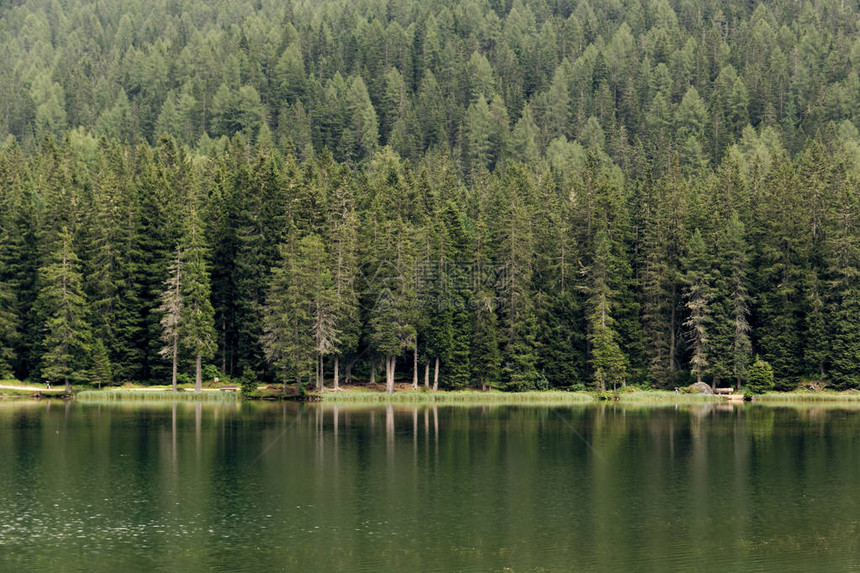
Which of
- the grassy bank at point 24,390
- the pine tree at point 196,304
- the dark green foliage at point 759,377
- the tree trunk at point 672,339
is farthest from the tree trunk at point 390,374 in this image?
the dark green foliage at point 759,377

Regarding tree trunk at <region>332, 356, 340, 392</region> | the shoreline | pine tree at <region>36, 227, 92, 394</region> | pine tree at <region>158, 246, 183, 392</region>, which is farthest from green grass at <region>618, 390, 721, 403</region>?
Result: pine tree at <region>36, 227, 92, 394</region>

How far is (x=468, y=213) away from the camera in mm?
150625

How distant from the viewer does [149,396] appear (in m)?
114

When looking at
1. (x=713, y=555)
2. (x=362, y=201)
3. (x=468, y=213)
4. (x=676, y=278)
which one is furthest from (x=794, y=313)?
(x=713, y=555)

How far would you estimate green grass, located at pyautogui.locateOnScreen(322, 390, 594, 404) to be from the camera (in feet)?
383

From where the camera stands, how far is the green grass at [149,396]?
113 meters

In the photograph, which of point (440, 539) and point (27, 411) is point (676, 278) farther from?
point (440, 539)

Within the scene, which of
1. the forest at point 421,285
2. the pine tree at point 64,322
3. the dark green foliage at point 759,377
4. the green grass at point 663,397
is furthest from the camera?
the dark green foliage at point 759,377

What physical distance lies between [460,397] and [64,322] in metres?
46.2

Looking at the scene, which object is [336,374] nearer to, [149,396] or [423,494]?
[149,396]

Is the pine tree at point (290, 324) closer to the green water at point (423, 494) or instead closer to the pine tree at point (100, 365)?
the pine tree at point (100, 365)

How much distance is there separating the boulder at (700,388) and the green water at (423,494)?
27.2 m

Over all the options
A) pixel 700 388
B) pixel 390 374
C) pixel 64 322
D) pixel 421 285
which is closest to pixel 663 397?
pixel 700 388

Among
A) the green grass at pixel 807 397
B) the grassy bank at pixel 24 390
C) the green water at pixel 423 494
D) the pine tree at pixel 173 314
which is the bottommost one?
the green water at pixel 423 494
